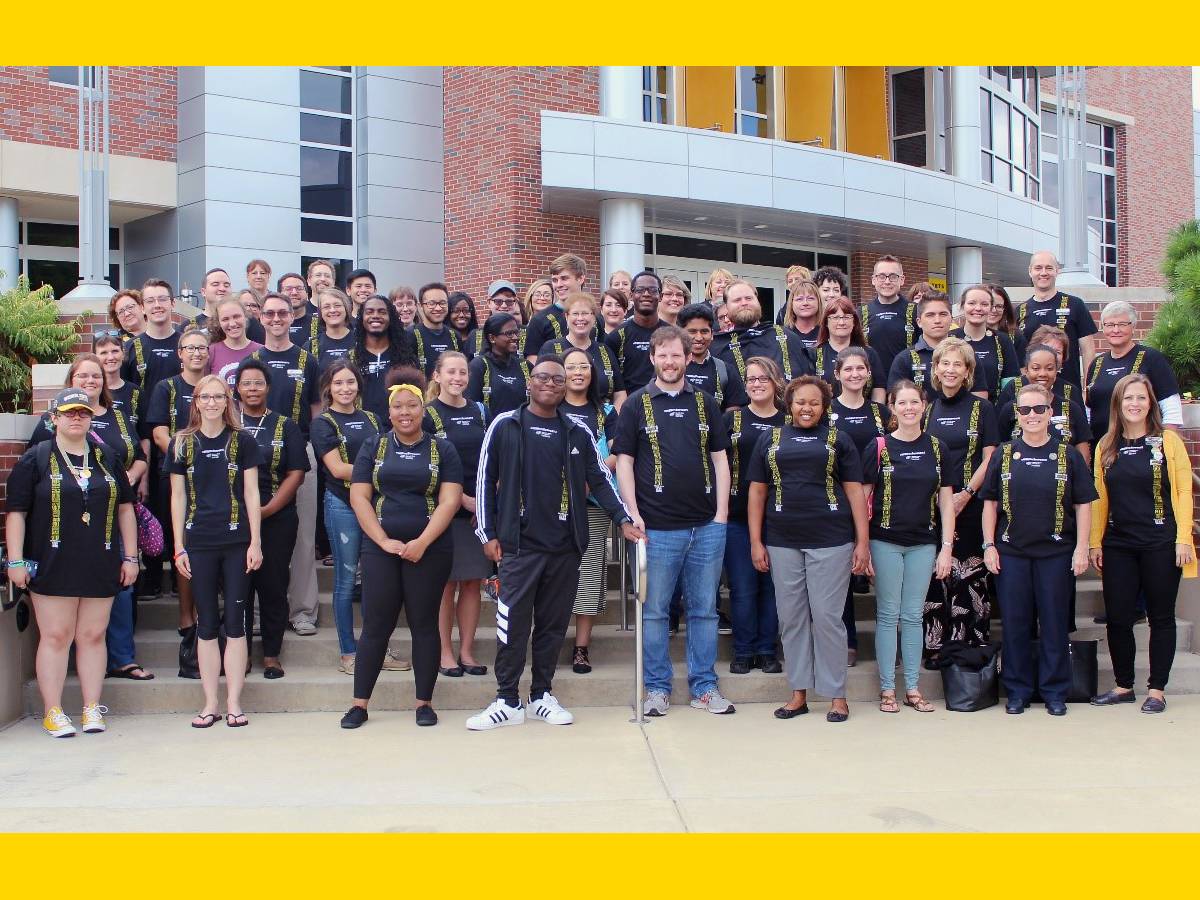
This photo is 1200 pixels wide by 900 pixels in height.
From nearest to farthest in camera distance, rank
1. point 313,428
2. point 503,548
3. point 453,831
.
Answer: point 453,831 → point 503,548 → point 313,428

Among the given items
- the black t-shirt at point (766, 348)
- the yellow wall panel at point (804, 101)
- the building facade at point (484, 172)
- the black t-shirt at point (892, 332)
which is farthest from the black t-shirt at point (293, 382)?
the yellow wall panel at point (804, 101)

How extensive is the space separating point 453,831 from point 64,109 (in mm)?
17254

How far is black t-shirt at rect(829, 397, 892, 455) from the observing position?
24.2ft

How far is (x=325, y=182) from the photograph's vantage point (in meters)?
19.9

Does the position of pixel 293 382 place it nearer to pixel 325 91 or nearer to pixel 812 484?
pixel 812 484

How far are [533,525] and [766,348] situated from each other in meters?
2.25

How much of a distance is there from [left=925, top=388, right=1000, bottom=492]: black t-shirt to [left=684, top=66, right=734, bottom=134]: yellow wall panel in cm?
1364

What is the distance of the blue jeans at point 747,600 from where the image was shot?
7406 mm

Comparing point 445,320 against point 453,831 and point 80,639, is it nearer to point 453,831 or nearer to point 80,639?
point 80,639

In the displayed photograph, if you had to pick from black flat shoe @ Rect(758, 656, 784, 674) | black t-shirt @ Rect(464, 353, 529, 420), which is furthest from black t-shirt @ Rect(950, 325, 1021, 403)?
black t-shirt @ Rect(464, 353, 529, 420)

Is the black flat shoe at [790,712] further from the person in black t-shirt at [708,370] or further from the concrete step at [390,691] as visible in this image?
the person in black t-shirt at [708,370]

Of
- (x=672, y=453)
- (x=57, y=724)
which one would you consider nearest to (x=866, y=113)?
(x=672, y=453)

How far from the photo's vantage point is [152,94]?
19.2 metres

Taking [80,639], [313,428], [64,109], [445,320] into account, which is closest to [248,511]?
[313,428]
